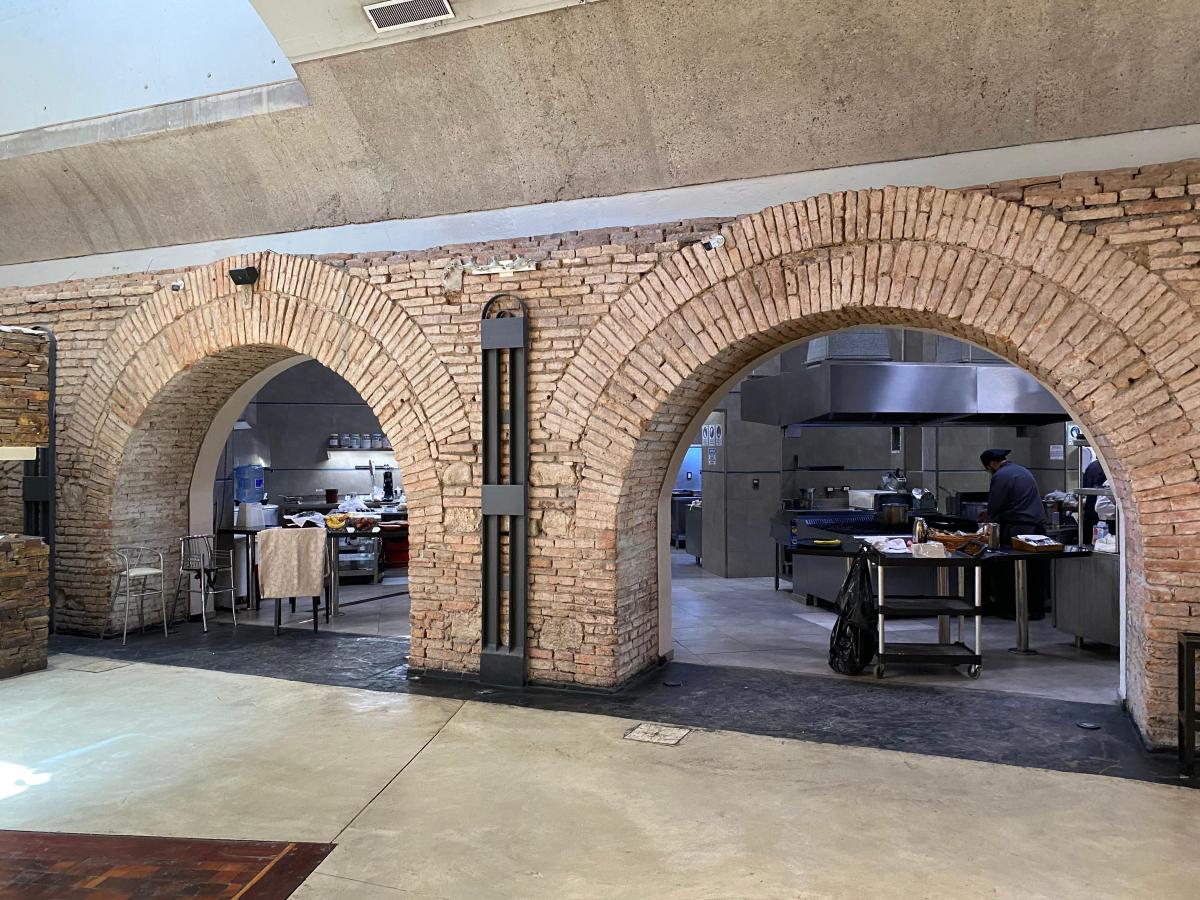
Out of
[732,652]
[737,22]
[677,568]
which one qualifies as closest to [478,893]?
[732,652]

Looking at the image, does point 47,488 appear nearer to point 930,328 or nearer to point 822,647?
point 822,647

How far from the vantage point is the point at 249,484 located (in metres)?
12.6

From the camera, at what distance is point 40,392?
6.74 metres

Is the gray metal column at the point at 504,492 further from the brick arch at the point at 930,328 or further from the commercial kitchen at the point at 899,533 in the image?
the commercial kitchen at the point at 899,533

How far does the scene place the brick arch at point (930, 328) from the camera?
15.1 feet

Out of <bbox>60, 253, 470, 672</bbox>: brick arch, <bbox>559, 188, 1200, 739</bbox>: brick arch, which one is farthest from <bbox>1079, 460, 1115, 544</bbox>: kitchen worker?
<bbox>60, 253, 470, 672</bbox>: brick arch

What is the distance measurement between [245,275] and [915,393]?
5.76m

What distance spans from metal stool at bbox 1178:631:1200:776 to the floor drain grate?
254 cm

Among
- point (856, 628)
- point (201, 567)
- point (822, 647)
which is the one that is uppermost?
point (201, 567)

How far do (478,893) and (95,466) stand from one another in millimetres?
6051

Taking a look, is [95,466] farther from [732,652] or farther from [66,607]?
[732,652]

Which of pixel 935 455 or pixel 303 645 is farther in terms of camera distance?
pixel 935 455

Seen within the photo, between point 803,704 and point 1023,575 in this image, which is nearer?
point 803,704

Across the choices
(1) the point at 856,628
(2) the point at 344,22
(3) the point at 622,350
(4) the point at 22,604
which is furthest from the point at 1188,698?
(4) the point at 22,604
